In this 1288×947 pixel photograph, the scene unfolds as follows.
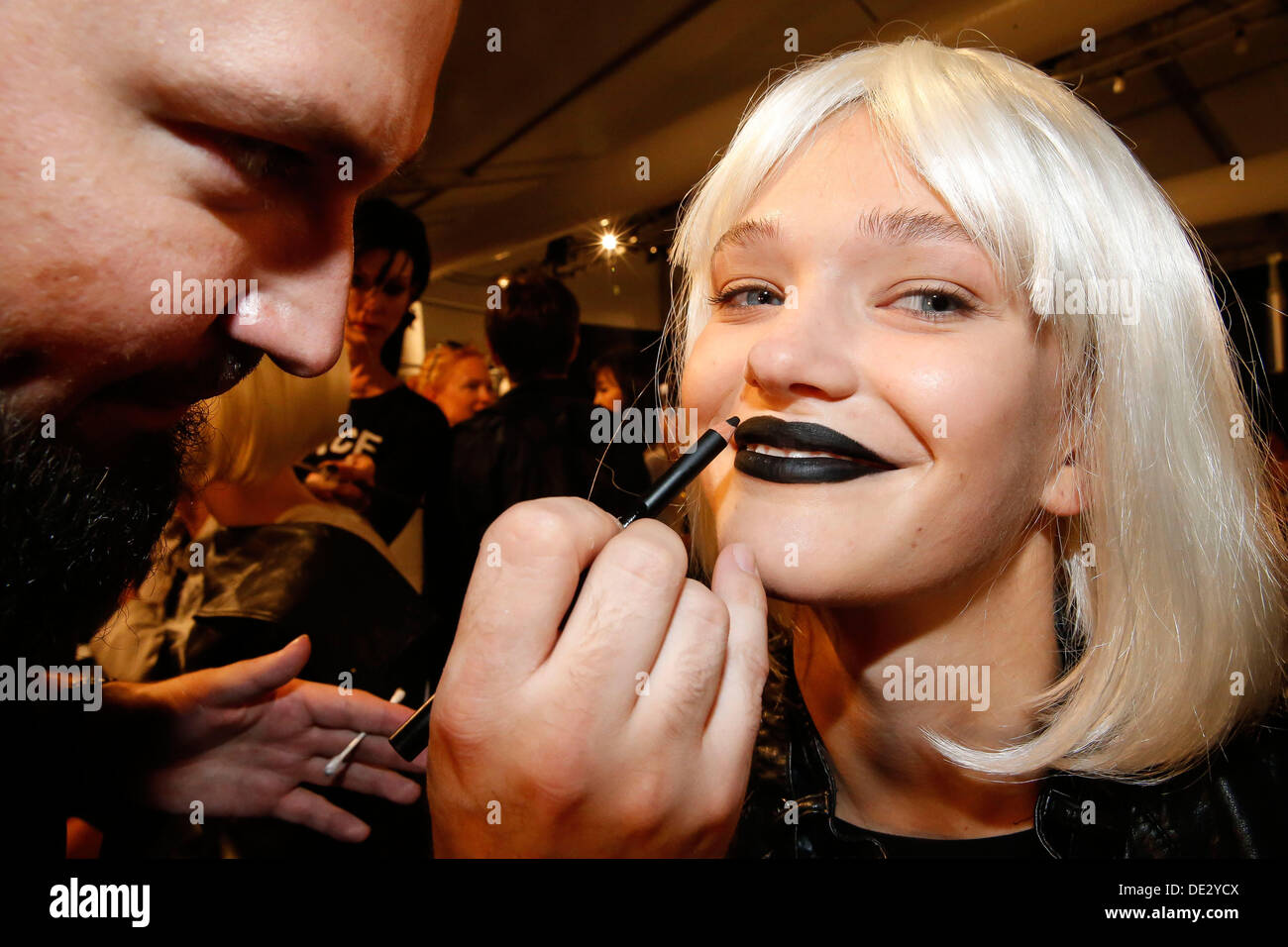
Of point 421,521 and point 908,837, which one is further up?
point 421,521

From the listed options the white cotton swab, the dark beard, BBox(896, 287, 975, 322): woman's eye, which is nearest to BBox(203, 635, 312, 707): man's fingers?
the white cotton swab

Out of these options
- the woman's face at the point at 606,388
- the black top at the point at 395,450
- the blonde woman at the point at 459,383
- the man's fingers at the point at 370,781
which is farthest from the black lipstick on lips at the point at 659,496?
the blonde woman at the point at 459,383

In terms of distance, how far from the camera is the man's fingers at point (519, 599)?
68 cm

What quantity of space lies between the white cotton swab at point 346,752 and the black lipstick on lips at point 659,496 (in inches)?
16.2

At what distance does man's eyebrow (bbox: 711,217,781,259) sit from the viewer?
1.02 m

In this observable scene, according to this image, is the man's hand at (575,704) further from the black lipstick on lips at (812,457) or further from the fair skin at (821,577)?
the black lipstick on lips at (812,457)

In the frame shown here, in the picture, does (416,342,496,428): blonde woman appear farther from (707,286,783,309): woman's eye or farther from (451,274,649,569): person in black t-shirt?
(707,286,783,309): woman's eye

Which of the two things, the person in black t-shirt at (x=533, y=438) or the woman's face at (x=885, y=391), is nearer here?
the woman's face at (x=885, y=391)

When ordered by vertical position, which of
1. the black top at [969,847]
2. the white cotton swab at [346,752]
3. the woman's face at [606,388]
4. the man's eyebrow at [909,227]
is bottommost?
the black top at [969,847]

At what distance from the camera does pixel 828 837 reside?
3.87 ft

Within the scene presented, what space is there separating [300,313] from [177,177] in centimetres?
17

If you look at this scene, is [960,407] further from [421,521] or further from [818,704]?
[421,521]
